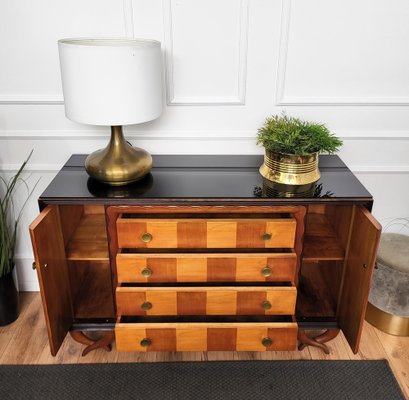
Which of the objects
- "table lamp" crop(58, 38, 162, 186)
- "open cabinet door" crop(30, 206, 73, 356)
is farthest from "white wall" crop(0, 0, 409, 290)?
"open cabinet door" crop(30, 206, 73, 356)

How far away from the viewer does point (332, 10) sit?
4.16ft

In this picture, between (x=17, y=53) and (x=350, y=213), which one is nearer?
(x=350, y=213)

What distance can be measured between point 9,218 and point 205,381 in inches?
35.8

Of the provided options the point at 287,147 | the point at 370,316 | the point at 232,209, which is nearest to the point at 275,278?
the point at 232,209

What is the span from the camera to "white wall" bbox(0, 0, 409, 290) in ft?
4.16

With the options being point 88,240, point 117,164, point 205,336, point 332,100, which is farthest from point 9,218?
point 332,100

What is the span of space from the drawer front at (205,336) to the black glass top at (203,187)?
1.16ft

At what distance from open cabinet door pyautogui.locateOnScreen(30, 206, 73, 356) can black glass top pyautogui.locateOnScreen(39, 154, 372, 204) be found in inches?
2.9

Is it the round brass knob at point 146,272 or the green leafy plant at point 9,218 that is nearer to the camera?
the round brass knob at point 146,272

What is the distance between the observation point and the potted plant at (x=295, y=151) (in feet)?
3.73

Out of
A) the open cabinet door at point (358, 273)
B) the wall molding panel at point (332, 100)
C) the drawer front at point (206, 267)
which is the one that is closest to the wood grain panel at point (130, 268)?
the drawer front at point (206, 267)

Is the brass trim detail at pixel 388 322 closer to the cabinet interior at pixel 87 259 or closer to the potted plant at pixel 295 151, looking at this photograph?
the potted plant at pixel 295 151

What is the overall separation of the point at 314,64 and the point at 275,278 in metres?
0.68

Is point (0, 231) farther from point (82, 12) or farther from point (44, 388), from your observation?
point (82, 12)
